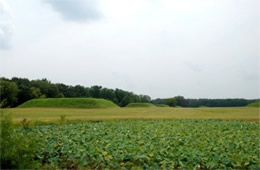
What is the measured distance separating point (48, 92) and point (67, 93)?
7070mm

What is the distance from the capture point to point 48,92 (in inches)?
2343

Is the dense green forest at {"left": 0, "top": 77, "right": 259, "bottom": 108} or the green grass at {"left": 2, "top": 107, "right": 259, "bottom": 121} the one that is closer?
the green grass at {"left": 2, "top": 107, "right": 259, "bottom": 121}

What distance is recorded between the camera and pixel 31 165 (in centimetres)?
555

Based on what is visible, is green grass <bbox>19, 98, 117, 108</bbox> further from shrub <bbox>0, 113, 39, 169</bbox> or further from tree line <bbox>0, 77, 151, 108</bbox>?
shrub <bbox>0, 113, 39, 169</bbox>

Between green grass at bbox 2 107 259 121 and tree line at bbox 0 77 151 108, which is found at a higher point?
tree line at bbox 0 77 151 108

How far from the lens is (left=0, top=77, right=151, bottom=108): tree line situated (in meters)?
48.5

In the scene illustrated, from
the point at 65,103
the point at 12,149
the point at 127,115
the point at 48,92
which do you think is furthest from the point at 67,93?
the point at 12,149

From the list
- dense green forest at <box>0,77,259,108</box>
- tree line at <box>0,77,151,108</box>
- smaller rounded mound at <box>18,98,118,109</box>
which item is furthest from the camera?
dense green forest at <box>0,77,259,108</box>

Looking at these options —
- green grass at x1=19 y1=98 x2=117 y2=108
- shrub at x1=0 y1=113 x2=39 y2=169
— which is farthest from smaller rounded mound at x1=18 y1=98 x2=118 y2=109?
shrub at x1=0 y1=113 x2=39 y2=169

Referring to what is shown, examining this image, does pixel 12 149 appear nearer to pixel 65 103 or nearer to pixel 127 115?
pixel 127 115

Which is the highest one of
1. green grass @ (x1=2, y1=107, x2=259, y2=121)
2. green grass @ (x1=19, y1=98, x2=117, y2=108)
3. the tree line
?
the tree line

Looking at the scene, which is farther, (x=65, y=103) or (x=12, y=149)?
(x=65, y=103)

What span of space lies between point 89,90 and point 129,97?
12475mm

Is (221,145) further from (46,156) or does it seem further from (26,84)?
(26,84)
